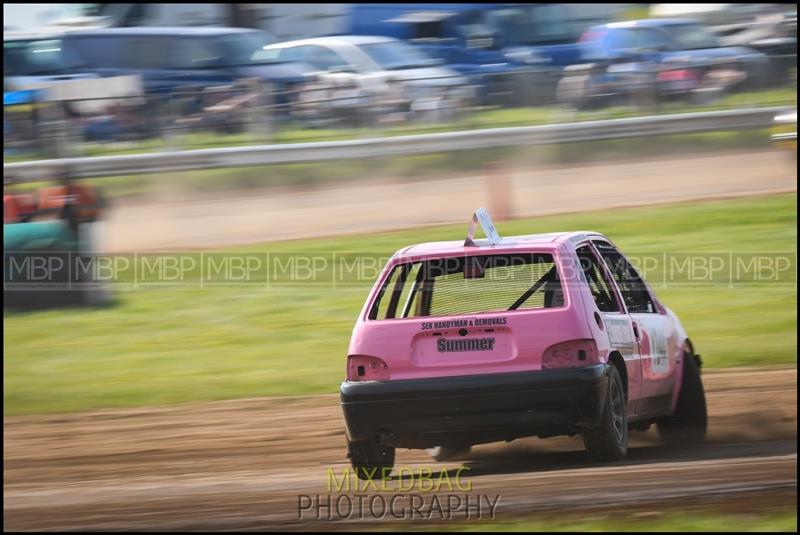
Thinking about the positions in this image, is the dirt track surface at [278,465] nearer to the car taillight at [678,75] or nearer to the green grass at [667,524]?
the green grass at [667,524]

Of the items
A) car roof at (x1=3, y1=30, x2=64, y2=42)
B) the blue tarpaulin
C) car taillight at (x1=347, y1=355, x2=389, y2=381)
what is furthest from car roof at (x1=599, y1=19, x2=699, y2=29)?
car taillight at (x1=347, y1=355, x2=389, y2=381)

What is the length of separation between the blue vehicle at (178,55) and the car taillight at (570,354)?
9.21 m

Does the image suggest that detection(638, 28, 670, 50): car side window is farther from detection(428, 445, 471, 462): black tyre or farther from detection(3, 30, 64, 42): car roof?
detection(428, 445, 471, 462): black tyre

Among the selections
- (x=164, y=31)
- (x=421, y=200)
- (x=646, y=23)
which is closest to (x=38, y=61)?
(x=164, y=31)

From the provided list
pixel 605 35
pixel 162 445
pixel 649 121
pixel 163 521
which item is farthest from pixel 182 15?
pixel 163 521

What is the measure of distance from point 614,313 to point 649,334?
0.58 metres

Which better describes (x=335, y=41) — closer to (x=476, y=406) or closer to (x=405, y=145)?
(x=405, y=145)

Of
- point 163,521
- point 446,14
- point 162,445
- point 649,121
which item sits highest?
point 446,14

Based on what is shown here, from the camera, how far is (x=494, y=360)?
6129mm

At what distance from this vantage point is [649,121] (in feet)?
44.8

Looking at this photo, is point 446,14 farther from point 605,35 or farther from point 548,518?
point 548,518

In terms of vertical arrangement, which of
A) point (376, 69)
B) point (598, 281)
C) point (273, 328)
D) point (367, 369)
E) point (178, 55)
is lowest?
point (273, 328)

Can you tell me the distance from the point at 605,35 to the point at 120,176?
24.2 feet

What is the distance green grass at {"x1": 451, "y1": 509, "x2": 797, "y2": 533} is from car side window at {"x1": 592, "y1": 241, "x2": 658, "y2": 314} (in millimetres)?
2238
